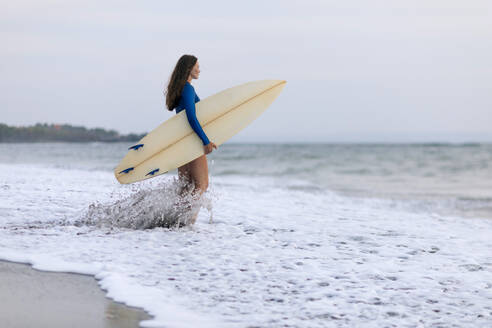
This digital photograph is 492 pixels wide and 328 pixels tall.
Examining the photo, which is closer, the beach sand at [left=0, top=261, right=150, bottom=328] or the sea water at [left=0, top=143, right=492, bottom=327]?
the beach sand at [left=0, top=261, right=150, bottom=328]

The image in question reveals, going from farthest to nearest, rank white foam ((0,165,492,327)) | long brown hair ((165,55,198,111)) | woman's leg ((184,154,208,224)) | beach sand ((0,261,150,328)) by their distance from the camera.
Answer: woman's leg ((184,154,208,224))
long brown hair ((165,55,198,111))
white foam ((0,165,492,327))
beach sand ((0,261,150,328))

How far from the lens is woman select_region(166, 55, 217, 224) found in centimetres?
418

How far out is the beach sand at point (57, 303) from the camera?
204cm

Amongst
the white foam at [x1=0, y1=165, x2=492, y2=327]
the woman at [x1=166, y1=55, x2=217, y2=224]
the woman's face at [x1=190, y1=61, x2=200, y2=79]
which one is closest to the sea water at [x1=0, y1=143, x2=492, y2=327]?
the white foam at [x1=0, y1=165, x2=492, y2=327]

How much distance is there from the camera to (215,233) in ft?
13.9

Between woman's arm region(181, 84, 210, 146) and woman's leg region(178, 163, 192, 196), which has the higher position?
woman's arm region(181, 84, 210, 146)

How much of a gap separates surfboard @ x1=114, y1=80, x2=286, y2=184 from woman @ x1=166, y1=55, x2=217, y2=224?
0.09 meters

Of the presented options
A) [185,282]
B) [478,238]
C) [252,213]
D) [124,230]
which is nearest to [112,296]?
[185,282]

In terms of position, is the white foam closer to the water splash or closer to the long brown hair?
the water splash

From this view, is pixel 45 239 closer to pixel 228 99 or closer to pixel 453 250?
pixel 228 99

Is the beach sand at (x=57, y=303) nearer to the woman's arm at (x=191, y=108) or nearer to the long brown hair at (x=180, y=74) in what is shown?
the woman's arm at (x=191, y=108)

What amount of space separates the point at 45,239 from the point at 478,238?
4.01m

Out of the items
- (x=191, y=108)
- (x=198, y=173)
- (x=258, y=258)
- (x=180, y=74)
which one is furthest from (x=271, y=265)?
(x=180, y=74)

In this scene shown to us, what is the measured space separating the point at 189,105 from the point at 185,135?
33cm
